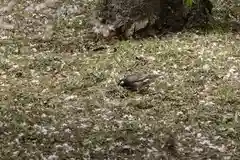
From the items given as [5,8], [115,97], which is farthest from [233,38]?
[5,8]

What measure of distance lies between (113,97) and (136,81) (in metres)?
0.81

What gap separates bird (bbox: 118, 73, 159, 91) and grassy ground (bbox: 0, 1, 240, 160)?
20 cm

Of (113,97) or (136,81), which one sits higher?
(136,81)

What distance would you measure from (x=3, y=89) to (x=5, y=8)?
224 inches

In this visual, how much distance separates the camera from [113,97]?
37.1 ft

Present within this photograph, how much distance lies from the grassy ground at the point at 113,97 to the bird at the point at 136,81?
0.65ft

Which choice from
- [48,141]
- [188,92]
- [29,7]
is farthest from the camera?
[29,7]

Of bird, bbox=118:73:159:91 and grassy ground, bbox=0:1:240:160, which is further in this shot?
bird, bbox=118:73:159:91

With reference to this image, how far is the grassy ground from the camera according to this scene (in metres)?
9.38

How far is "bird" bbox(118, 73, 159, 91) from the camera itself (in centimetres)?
1159

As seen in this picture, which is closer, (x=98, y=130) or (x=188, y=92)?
(x=98, y=130)

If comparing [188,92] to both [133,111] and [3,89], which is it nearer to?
[133,111]

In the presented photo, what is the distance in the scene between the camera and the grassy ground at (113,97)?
9.38m

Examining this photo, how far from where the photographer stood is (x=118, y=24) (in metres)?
14.5
